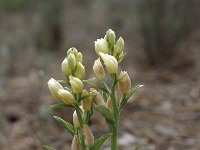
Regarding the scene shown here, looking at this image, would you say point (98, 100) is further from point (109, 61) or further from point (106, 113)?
point (109, 61)

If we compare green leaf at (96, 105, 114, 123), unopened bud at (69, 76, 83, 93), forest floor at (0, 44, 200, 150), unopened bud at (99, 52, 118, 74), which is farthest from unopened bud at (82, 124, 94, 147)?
forest floor at (0, 44, 200, 150)

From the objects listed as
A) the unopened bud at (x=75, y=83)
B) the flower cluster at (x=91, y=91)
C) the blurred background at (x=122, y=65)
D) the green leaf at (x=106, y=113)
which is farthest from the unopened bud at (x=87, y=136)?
the blurred background at (x=122, y=65)

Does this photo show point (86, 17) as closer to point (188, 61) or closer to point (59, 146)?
point (188, 61)

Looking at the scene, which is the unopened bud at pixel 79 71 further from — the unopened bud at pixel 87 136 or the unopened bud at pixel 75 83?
the unopened bud at pixel 87 136

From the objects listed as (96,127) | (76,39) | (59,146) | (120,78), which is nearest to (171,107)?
(96,127)

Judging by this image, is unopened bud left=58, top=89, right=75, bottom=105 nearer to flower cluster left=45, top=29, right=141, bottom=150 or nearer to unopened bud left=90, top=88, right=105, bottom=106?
flower cluster left=45, top=29, right=141, bottom=150

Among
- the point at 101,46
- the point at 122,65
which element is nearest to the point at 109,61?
the point at 101,46
